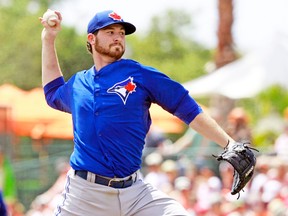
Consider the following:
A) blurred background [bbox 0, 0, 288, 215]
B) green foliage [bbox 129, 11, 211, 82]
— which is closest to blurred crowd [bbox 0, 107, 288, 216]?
blurred background [bbox 0, 0, 288, 215]

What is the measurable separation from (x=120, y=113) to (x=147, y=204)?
0.69m

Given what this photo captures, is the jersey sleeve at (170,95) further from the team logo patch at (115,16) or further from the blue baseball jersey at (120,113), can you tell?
the team logo patch at (115,16)

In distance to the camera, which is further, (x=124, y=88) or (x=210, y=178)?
(x=210, y=178)

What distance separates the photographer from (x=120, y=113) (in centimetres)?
810

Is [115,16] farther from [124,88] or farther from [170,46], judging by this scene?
[170,46]

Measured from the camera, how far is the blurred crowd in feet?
44.1

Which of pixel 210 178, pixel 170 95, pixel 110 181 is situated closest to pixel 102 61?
pixel 170 95

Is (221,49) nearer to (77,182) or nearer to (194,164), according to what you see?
(194,164)

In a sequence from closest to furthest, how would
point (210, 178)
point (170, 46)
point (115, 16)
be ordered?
1. point (115, 16)
2. point (210, 178)
3. point (170, 46)

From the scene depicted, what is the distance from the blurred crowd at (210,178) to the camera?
13433mm

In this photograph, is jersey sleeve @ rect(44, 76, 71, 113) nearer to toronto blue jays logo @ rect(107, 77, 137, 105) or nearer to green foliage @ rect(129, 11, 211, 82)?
toronto blue jays logo @ rect(107, 77, 137, 105)

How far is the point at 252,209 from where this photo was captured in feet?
44.0

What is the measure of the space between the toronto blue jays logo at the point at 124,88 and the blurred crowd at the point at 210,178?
4700 mm

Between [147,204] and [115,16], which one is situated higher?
[115,16]
